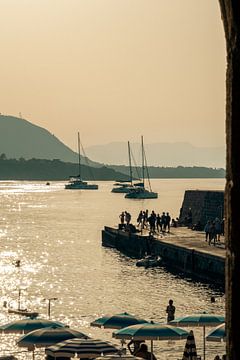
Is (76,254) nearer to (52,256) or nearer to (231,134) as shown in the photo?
(52,256)

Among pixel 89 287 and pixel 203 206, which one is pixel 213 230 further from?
pixel 203 206

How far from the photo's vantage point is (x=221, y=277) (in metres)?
55.0

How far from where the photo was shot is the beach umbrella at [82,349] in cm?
2164

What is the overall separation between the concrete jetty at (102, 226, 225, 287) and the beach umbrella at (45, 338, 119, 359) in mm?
31319

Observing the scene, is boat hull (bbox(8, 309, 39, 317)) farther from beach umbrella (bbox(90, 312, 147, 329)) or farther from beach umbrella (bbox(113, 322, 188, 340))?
beach umbrella (bbox(113, 322, 188, 340))

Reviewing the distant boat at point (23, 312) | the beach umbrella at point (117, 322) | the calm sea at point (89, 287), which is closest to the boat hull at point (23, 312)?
the distant boat at point (23, 312)

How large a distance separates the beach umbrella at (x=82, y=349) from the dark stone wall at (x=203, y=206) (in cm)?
5079

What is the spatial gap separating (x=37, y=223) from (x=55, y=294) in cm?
8485

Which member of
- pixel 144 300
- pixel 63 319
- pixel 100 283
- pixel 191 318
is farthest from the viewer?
pixel 100 283

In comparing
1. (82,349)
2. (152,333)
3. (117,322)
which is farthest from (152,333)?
(82,349)

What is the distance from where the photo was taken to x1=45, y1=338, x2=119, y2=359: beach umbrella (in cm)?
2164

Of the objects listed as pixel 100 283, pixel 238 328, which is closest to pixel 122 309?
pixel 100 283

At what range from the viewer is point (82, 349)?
71.1 feet

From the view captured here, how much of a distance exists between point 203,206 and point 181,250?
17.9m
